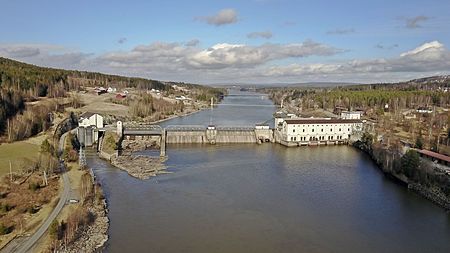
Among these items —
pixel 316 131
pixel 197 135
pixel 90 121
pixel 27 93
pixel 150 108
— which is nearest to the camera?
pixel 90 121

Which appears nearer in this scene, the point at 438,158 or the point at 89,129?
the point at 438,158

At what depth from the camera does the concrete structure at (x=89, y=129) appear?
65.9ft

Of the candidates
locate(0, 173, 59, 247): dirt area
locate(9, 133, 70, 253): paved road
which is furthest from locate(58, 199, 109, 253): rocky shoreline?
locate(0, 173, 59, 247): dirt area

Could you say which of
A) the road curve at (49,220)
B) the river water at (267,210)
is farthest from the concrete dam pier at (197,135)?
the road curve at (49,220)

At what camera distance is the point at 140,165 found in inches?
632

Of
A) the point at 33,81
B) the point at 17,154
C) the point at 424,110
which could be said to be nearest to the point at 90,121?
the point at 17,154

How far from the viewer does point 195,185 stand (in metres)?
13.5

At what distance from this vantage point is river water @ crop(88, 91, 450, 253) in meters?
9.02

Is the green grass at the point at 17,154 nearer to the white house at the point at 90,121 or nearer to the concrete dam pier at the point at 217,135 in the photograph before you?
the white house at the point at 90,121

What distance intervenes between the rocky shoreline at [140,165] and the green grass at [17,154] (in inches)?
129

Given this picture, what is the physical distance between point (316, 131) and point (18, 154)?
1552cm

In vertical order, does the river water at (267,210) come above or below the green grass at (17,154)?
below

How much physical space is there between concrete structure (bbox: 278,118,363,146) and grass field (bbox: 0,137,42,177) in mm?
13020

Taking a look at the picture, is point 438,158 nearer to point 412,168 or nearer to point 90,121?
point 412,168
